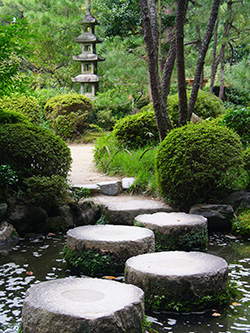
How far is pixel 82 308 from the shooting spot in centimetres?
298

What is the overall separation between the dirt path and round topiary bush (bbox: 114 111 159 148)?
3.17ft

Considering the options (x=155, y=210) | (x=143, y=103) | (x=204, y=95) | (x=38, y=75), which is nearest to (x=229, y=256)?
(x=155, y=210)

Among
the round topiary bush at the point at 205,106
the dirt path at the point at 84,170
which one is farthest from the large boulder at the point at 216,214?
the round topiary bush at the point at 205,106

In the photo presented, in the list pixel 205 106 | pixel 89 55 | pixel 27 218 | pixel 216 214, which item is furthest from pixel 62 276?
pixel 89 55

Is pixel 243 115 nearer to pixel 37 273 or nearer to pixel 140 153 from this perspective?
pixel 140 153

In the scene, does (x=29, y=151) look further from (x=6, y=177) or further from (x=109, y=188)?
(x=109, y=188)

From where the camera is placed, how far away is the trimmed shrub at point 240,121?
7961mm

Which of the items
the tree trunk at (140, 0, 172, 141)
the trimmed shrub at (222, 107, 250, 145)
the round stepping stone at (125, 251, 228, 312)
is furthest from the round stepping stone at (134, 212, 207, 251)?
the trimmed shrub at (222, 107, 250, 145)

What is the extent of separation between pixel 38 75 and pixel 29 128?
14.9 meters

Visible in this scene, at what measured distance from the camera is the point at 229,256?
5180mm

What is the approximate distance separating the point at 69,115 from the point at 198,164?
7.90 meters

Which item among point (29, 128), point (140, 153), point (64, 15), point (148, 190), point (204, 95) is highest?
point (64, 15)

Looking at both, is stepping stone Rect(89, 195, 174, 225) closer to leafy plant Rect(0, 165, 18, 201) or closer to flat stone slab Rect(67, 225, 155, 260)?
flat stone slab Rect(67, 225, 155, 260)

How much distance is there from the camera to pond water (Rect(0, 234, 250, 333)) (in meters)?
3.44
